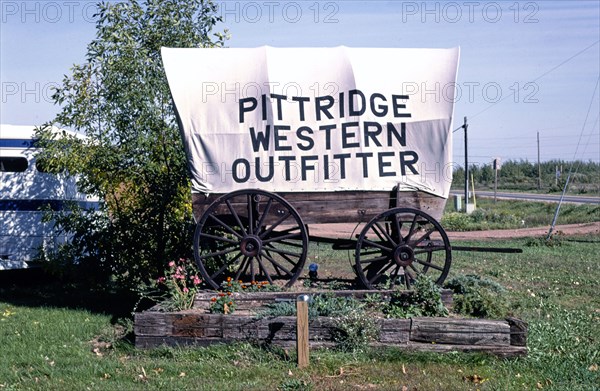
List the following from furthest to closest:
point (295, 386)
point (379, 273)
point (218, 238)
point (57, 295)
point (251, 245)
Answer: point (57, 295)
point (379, 273)
point (251, 245)
point (218, 238)
point (295, 386)

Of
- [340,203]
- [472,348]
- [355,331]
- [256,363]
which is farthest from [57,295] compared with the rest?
[472,348]

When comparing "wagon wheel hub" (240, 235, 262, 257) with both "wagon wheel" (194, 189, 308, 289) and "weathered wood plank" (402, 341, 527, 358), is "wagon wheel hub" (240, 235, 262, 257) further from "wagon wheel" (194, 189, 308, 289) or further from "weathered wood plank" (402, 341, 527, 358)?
"weathered wood plank" (402, 341, 527, 358)

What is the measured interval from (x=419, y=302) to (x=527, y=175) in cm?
5934

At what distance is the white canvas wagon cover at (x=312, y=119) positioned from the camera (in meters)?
9.88

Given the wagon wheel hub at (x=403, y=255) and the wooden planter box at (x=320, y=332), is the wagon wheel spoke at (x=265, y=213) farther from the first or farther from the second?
the wagon wheel hub at (x=403, y=255)

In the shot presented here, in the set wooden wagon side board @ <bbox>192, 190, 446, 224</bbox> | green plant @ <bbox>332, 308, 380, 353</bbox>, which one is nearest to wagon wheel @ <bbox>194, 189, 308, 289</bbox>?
wooden wagon side board @ <bbox>192, 190, 446, 224</bbox>

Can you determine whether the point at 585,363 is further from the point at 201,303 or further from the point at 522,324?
the point at 201,303

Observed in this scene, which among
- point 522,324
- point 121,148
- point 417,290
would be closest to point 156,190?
point 121,148

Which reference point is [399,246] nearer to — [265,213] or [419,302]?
[419,302]

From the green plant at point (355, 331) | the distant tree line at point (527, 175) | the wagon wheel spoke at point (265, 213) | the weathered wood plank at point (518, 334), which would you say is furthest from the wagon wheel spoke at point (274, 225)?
the distant tree line at point (527, 175)

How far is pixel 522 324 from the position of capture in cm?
823

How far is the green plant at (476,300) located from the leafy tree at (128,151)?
3.88m

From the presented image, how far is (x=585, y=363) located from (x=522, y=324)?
2.30 feet

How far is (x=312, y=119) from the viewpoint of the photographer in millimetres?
9906
